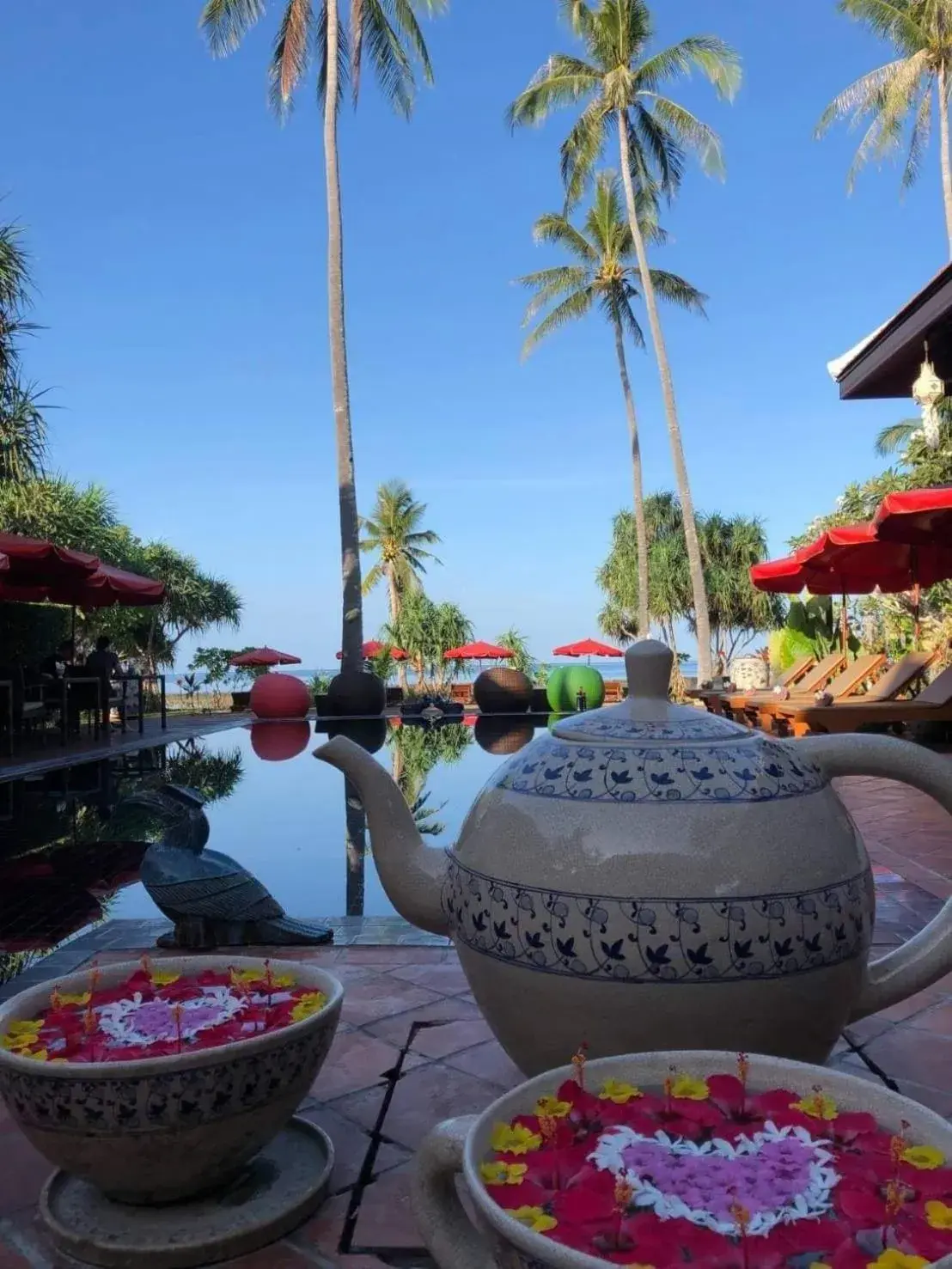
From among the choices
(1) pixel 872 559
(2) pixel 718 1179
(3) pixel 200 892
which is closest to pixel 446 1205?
(2) pixel 718 1179

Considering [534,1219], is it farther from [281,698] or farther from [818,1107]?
[281,698]

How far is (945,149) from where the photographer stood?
20375 millimetres

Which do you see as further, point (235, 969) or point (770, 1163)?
point (235, 969)

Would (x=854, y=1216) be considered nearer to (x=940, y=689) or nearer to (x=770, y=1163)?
(x=770, y=1163)

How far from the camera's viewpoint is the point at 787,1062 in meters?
1.48

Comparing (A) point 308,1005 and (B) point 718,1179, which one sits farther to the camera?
(A) point 308,1005

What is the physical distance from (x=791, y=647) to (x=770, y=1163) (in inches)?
730

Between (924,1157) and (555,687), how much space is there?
17907 mm

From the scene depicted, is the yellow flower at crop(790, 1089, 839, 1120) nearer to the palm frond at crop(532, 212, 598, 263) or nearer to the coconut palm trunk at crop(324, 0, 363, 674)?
the coconut palm trunk at crop(324, 0, 363, 674)

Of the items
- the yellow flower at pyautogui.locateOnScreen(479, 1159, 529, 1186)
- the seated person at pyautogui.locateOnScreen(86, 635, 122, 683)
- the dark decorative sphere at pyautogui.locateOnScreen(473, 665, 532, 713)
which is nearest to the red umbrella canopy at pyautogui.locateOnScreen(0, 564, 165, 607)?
the seated person at pyautogui.locateOnScreen(86, 635, 122, 683)

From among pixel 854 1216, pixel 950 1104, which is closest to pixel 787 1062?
pixel 854 1216

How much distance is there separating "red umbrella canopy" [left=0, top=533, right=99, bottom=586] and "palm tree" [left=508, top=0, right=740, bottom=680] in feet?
41.6

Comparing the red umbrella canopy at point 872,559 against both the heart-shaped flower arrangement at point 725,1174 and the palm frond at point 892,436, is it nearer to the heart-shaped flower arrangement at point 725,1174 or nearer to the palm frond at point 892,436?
the heart-shaped flower arrangement at point 725,1174

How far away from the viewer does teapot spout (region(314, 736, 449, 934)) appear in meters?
2.38
